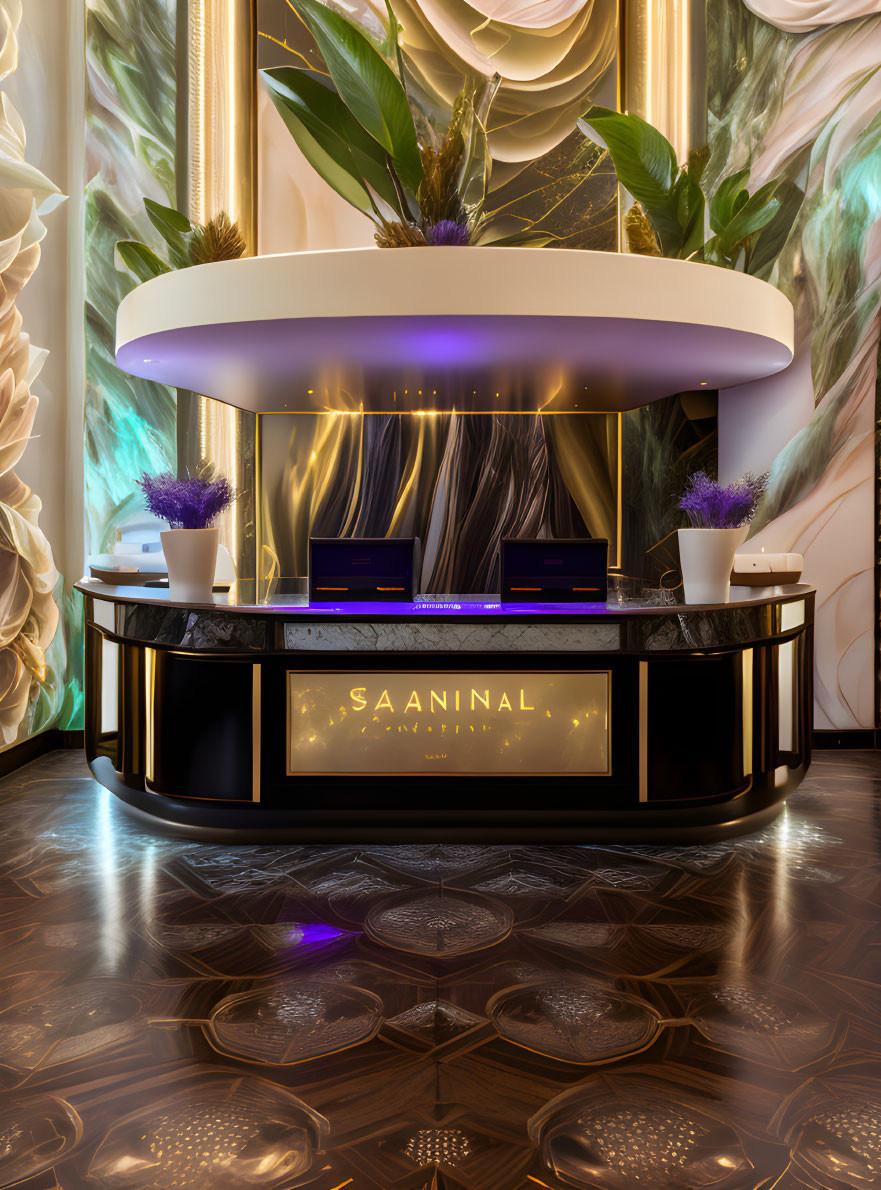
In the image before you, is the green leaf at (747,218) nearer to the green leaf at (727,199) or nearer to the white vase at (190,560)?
Result: the green leaf at (727,199)

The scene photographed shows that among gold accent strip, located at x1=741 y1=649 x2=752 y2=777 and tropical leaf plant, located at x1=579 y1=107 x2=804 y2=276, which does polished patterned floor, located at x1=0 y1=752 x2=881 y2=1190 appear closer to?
gold accent strip, located at x1=741 y1=649 x2=752 y2=777

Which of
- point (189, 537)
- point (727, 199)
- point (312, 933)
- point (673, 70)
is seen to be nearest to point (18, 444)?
point (189, 537)

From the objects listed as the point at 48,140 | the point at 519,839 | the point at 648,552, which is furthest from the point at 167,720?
the point at 48,140

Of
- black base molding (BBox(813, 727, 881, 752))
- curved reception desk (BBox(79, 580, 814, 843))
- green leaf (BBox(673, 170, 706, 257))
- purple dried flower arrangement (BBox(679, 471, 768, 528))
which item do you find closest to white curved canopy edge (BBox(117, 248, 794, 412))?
green leaf (BBox(673, 170, 706, 257))

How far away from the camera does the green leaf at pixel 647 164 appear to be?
11.2ft

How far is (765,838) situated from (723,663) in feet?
2.49

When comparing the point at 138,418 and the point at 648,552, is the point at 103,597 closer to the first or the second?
the point at 138,418

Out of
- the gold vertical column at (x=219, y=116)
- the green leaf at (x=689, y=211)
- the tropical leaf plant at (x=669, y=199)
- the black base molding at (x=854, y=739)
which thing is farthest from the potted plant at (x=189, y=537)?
the black base molding at (x=854, y=739)

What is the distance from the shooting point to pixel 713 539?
3.41m

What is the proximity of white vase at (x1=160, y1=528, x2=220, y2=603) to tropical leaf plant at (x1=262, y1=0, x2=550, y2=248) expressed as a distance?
1.36m

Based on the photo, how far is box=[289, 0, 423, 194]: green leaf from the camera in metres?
3.07

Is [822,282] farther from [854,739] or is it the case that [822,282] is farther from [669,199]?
Result: [854,739]

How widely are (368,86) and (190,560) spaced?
191 centimetres

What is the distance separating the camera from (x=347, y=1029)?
2090 mm
